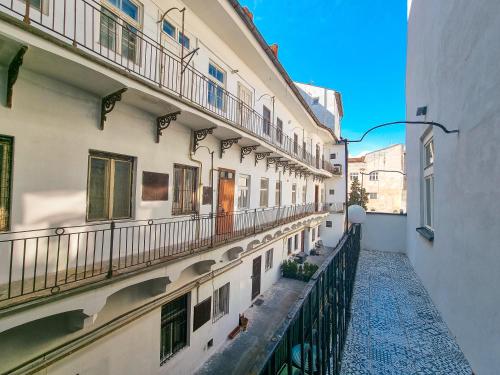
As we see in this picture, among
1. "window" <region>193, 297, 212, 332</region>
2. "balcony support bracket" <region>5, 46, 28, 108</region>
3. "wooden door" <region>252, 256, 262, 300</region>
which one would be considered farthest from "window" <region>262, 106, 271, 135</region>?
"balcony support bracket" <region>5, 46, 28, 108</region>

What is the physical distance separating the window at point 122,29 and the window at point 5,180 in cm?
239

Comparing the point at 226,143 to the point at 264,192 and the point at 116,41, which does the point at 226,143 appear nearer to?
the point at 116,41

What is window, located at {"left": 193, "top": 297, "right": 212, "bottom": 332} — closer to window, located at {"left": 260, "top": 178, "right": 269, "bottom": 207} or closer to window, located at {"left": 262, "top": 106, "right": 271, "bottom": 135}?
window, located at {"left": 260, "top": 178, "right": 269, "bottom": 207}

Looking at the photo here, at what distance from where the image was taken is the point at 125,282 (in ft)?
13.6

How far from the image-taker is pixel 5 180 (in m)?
3.53

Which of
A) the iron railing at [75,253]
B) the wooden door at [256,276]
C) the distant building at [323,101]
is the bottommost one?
the wooden door at [256,276]

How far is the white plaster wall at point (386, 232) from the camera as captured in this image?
37.5 feet

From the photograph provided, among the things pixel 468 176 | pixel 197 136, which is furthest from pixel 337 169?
pixel 468 176

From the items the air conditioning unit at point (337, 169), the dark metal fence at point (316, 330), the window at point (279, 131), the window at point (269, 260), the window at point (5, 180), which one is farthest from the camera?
the air conditioning unit at point (337, 169)

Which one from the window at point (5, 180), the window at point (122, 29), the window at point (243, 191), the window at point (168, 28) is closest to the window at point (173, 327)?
the window at point (5, 180)

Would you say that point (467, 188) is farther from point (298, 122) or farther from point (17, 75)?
point (298, 122)

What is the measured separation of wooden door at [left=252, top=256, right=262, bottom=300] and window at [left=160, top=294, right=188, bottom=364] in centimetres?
476

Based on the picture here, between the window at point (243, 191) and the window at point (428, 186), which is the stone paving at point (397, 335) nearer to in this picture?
the window at point (428, 186)

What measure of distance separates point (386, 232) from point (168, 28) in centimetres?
1186
